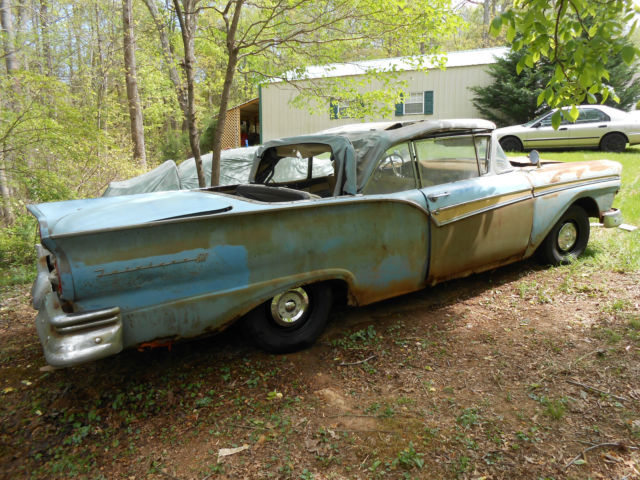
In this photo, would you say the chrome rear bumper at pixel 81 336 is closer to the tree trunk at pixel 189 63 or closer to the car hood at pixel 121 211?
the car hood at pixel 121 211

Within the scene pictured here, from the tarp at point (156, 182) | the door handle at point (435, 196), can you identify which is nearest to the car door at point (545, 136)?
the tarp at point (156, 182)

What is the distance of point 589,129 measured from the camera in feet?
39.0

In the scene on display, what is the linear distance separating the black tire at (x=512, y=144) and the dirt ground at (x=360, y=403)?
33.2 feet

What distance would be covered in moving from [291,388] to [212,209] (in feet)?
4.06

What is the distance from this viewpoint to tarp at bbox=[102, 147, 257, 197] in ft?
29.0

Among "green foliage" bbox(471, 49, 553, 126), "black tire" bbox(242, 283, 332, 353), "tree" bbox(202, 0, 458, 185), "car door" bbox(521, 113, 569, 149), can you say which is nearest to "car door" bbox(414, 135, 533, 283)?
"black tire" bbox(242, 283, 332, 353)

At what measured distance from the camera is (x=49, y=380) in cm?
292

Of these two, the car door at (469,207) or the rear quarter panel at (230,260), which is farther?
the car door at (469,207)

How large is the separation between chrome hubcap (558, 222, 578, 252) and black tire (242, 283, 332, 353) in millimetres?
2972

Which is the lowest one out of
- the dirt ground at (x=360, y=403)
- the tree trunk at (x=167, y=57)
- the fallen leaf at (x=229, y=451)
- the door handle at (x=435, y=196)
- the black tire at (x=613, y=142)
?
the fallen leaf at (x=229, y=451)

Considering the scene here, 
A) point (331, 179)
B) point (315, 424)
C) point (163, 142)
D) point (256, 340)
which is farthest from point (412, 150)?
point (163, 142)

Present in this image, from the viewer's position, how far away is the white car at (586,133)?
11.6 metres

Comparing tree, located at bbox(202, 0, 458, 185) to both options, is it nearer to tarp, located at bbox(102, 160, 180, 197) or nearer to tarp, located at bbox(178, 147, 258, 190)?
tarp, located at bbox(178, 147, 258, 190)

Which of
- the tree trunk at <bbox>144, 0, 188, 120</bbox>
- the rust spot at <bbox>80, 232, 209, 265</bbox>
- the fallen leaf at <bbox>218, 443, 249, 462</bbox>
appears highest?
the tree trunk at <bbox>144, 0, 188, 120</bbox>
